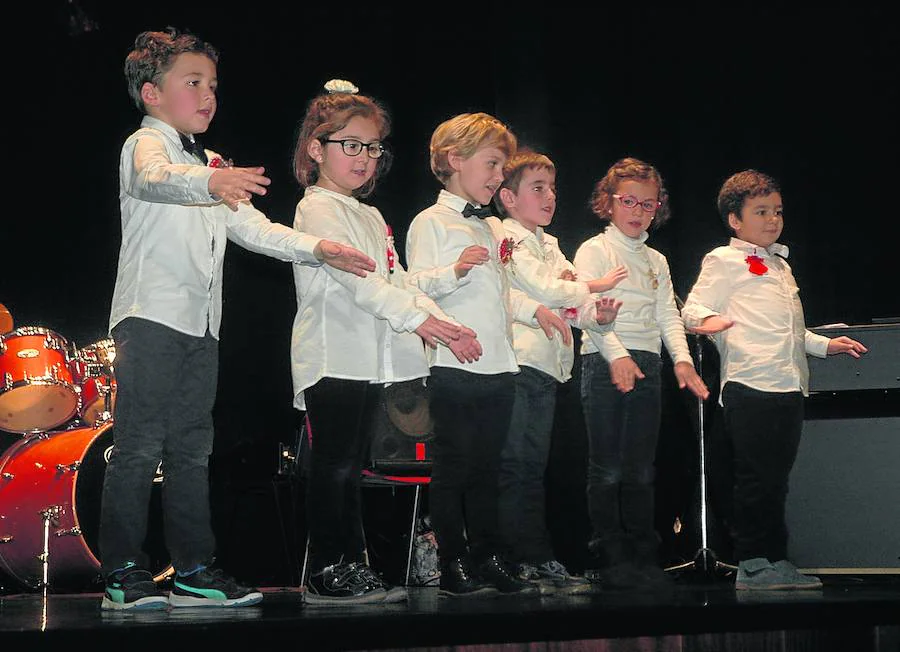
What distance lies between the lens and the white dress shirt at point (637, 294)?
3.81 meters

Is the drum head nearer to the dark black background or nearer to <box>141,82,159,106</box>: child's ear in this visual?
the dark black background

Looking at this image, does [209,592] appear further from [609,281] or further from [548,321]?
[609,281]

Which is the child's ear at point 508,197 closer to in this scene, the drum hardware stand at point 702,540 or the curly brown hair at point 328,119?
the curly brown hair at point 328,119

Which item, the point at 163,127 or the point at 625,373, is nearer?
the point at 163,127

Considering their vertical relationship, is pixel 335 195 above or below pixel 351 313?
above

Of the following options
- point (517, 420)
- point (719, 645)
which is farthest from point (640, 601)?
point (517, 420)

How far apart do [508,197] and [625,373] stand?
2.49 ft

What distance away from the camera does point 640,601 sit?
2.68 metres

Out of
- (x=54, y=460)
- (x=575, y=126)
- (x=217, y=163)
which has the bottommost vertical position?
(x=54, y=460)

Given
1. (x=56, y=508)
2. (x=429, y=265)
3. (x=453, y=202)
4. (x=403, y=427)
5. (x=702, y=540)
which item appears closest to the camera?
(x=429, y=265)

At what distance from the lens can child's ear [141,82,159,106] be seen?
115 inches

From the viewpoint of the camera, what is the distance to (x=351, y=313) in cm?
296

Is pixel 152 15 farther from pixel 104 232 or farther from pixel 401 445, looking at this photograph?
pixel 401 445

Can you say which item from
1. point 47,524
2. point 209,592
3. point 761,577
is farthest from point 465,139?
point 47,524
